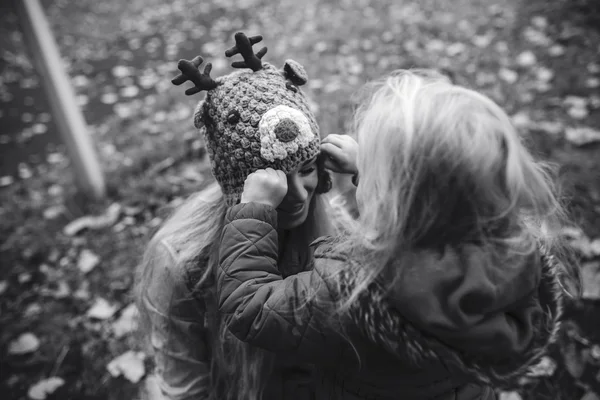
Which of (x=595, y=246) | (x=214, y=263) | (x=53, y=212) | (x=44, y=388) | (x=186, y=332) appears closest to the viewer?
(x=214, y=263)

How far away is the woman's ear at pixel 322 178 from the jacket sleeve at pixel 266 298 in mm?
378

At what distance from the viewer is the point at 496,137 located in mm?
803

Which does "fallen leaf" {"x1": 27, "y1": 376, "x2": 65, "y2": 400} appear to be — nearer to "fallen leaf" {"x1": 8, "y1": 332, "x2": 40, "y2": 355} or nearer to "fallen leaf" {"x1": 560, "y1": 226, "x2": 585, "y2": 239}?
"fallen leaf" {"x1": 8, "y1": 332, "x2": 40, "y2": 355}

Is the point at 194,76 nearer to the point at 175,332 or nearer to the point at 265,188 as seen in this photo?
the point at 265,188

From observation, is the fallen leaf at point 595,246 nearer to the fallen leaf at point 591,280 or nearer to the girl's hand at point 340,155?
the fallen leaf at point 591,280

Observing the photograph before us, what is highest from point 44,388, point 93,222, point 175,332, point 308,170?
point 308,170

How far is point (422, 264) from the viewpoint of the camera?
2.83ft

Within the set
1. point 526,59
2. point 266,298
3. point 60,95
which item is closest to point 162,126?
point 60,95

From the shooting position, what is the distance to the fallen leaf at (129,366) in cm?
211

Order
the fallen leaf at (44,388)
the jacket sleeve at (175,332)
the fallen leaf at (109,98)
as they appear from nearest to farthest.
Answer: the jacket sleeve at (175,332) → the fallen leaf at (44,388) → the fallen leaf at (109,98)

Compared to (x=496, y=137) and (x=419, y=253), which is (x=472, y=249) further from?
(x=496, y=137)

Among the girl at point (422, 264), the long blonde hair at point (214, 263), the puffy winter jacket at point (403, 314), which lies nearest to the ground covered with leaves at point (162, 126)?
the long blonde hair at point (214, 263)

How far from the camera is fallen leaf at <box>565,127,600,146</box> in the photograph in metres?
2.89

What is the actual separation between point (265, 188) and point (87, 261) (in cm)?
204
